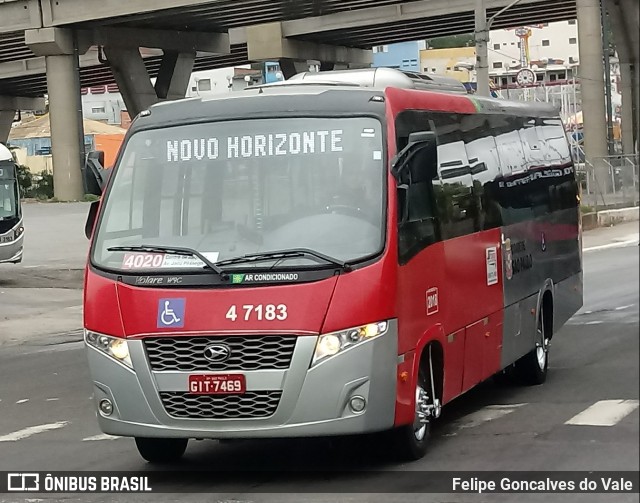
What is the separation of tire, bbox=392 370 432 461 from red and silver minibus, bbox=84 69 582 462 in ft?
0.06

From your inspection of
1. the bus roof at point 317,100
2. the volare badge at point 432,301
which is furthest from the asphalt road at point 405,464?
the bus roof at point 317,100

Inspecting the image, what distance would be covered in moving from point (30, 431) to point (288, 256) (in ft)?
12.6

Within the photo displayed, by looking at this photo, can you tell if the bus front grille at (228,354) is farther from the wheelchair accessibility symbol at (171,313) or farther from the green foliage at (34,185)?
the green foliage at (34,185)

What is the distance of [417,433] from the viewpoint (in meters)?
7.88

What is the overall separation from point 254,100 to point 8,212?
23.9 m

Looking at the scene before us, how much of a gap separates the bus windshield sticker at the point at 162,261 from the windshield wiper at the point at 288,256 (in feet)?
0.41

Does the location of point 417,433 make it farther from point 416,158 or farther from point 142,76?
point 142,76

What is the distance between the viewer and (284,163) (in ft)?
25.1

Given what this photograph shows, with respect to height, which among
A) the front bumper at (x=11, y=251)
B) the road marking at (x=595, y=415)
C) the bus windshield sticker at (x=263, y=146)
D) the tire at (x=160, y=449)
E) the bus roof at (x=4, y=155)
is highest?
the bus windshield sticker at (x=263, y=146)

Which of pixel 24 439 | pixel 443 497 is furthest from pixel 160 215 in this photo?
pixel 24 439

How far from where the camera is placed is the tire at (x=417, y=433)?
7.72 meters

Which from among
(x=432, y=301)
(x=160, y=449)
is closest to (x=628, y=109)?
(x=432, y=301)

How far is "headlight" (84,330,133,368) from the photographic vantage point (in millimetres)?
7359

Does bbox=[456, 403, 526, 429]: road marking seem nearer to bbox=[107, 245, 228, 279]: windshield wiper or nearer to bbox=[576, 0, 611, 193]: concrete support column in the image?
bbox=[107, 245, 228, 279]: windshield wiper
